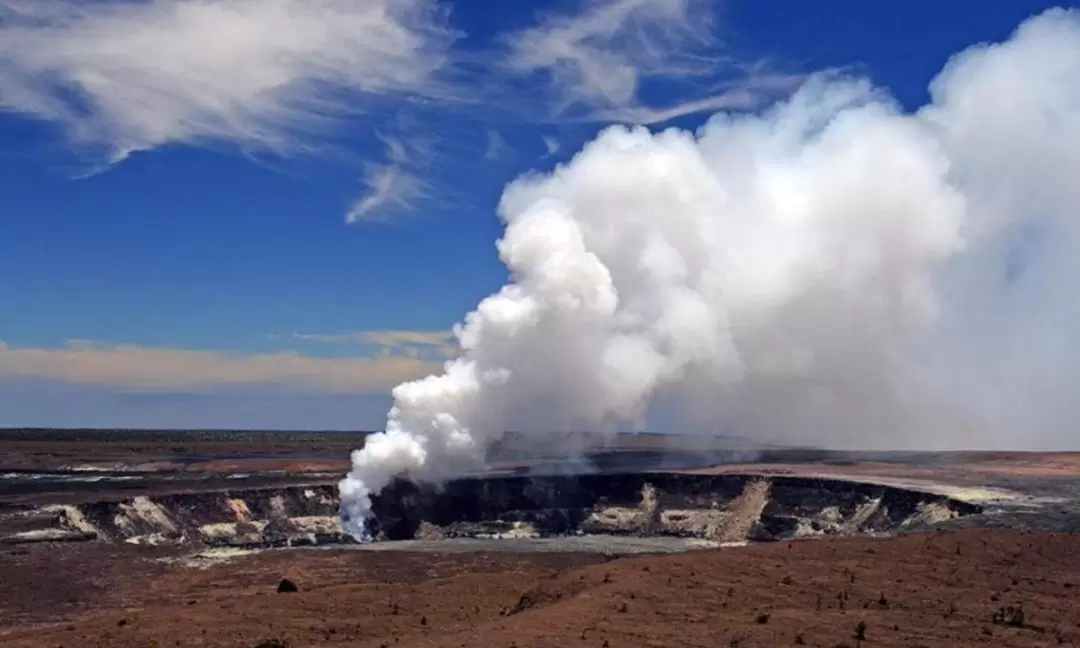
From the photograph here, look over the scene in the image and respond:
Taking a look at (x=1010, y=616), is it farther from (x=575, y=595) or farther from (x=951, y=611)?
(x=575, y=595)

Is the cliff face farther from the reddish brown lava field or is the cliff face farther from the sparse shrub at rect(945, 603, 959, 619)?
the sparse shrub at rect(945, 603, 959, 619)

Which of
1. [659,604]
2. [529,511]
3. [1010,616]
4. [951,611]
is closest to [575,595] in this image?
[659,604]

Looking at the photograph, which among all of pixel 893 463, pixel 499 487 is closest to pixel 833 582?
pixel 499 487

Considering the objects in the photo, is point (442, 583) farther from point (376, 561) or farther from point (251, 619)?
point (376, 561)

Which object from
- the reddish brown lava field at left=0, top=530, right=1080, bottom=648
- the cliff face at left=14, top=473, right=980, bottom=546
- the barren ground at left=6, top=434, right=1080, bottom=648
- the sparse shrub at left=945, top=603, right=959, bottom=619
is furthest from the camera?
the cliff face at left=14, top=473, right=980, bottom=546

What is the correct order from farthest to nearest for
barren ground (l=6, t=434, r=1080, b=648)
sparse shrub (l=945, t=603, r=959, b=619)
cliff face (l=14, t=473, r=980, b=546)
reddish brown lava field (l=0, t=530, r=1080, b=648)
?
cliff face (l=14, t=473, r=980, b=546)
sparse shrub (l=945, t=603, r=959, b=619)
barren ground (l=6, t=434, r=1080, b=648)
reddish brown lava field (l=0, t=530, r=1080, b=648)

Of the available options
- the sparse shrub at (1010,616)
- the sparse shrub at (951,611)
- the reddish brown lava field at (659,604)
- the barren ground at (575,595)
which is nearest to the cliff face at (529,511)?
the barren ground at (575,595)

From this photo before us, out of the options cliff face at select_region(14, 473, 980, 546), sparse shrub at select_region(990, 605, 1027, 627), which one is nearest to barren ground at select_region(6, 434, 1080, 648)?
sparse shrub at select_region(990, 605, 1027, 627)
